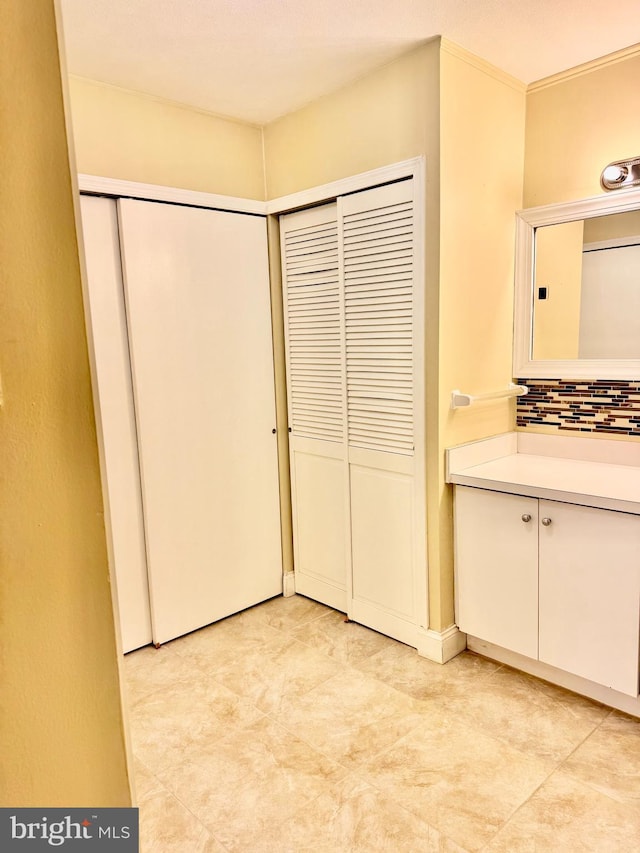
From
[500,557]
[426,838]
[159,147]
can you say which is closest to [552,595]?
[500,557]

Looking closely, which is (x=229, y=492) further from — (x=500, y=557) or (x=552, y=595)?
(x=552, y=595)

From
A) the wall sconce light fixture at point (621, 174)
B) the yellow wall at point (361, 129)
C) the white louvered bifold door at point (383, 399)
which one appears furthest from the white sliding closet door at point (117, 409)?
the wall sconce light fixture at point (621, 174)

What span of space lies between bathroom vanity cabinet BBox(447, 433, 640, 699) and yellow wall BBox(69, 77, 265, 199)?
1.74 meters

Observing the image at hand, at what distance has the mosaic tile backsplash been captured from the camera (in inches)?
93.8

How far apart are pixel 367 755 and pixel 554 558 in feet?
3.19

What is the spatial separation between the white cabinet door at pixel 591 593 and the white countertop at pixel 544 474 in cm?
5

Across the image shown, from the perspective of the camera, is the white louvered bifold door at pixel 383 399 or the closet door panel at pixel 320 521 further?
the closet door panel at pixel 320 521

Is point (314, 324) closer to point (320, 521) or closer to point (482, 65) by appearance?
point (320, 521)

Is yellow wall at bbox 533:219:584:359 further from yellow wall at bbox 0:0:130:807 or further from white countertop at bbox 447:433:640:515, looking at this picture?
yellow wall at bbox 0:0:130:807

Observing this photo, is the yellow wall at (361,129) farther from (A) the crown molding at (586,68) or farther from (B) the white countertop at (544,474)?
(B) the white countertop at (544,474)

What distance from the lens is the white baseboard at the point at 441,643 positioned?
246 cm

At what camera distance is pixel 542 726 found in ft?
6.78

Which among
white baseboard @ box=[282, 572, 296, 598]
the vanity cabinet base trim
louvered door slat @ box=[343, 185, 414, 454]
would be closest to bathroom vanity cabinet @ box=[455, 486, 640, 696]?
the vanity cabinet base trim

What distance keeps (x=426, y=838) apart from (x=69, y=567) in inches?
59.2
